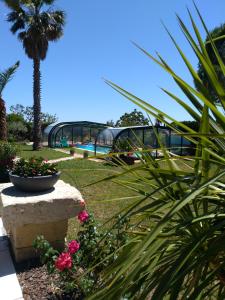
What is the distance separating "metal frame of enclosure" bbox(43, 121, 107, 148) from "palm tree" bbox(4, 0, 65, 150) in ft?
19.5

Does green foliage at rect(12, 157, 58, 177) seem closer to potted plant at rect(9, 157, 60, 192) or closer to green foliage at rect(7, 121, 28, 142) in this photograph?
potted plant at rect(9, 157, 60, 192)

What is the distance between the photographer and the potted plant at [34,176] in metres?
3.86

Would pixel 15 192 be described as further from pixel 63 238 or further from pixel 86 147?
pixel 86 147

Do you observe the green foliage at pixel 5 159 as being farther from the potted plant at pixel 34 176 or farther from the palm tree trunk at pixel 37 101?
the palm tree trunk at pixel 37 101

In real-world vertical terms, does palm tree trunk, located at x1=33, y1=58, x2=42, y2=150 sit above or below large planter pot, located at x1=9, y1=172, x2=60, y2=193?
above

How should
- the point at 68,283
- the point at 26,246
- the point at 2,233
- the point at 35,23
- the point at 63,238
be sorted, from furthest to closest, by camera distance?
the point at 35,23, the point at 2,233, the point at 63,238, the point at 26,246, the point at 68,283

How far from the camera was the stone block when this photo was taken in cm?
349

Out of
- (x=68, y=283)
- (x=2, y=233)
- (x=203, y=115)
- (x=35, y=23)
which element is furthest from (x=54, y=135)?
(x=203, y=115)

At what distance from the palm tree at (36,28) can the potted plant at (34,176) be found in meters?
18.9

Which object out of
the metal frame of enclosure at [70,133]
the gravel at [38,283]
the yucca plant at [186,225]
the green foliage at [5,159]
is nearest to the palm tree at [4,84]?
the green foliage at [5,159]

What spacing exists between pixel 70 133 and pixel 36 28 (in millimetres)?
11675

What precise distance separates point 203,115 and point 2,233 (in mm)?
4312

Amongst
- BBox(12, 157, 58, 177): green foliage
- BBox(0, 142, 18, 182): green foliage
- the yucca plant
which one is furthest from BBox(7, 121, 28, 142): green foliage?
the yucca plant

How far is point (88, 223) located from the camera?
340 centimetres
